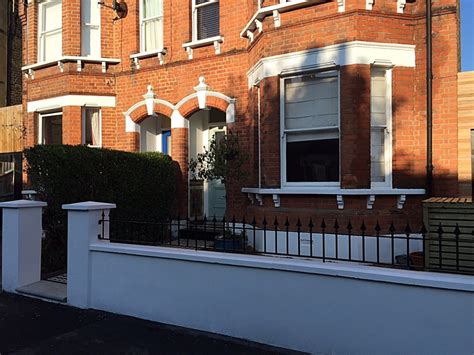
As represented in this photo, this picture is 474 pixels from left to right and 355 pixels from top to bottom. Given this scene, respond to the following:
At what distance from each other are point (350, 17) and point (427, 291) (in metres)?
4.98

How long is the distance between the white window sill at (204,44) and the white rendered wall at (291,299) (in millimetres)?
5745

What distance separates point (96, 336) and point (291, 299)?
2065 mm

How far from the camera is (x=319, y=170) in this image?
24.9 ft

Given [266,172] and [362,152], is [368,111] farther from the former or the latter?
[266,172]

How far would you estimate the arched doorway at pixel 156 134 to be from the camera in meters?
11.5

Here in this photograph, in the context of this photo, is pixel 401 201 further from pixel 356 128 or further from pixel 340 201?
pixel 356 128

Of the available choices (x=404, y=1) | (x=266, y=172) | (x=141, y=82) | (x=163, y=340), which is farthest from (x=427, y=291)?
(x=141, y=82)

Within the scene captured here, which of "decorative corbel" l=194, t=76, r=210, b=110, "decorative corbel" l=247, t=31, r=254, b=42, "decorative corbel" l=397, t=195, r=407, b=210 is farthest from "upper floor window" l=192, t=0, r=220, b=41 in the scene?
"decorative corbel" l=397, t=195, r=407, b=210

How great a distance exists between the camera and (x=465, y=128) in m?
7.30

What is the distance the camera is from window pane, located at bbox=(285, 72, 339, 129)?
24.6ft

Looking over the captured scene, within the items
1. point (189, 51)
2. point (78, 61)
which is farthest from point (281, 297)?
point (78, 61)

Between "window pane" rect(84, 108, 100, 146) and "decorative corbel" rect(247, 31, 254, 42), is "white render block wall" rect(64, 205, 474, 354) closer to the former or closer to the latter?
"decorative corbel" rect(247, 31, 254, 42)

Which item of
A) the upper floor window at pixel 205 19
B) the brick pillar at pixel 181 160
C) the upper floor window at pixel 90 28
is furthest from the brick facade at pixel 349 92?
the upper floor window at pixel 90 28

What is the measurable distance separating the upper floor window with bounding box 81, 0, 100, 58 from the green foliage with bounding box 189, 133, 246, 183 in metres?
4.72
